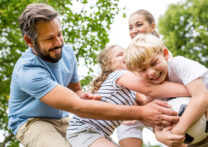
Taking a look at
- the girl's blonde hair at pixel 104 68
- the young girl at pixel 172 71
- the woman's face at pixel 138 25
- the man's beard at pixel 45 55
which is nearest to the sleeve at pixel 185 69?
the young girl at pixel 172 71

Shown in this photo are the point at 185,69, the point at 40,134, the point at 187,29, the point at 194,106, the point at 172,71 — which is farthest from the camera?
the point at 187,29

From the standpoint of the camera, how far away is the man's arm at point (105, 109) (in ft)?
10.3

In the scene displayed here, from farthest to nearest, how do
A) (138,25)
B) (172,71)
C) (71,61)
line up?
(138,25) → (71,61) → (172,71)

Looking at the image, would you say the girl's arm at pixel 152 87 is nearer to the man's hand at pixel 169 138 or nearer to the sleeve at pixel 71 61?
the man's hand at pixel 169 138

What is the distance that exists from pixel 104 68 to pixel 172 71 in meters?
1.08

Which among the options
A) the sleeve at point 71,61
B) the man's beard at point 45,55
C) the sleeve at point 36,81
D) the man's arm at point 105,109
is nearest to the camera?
the man's arm at point 105,109

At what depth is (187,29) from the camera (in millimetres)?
21734

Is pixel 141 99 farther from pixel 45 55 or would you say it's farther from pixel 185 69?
pixel 45 55

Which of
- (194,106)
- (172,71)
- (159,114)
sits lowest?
(159,114)

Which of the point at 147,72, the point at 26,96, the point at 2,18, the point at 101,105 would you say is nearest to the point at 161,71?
the point at 147,72

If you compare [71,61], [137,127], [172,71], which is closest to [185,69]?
[172,71]

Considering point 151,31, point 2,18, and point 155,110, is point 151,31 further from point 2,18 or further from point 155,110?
point 2,18

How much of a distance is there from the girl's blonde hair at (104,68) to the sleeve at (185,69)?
39.0 inches

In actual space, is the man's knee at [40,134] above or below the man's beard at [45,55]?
below
